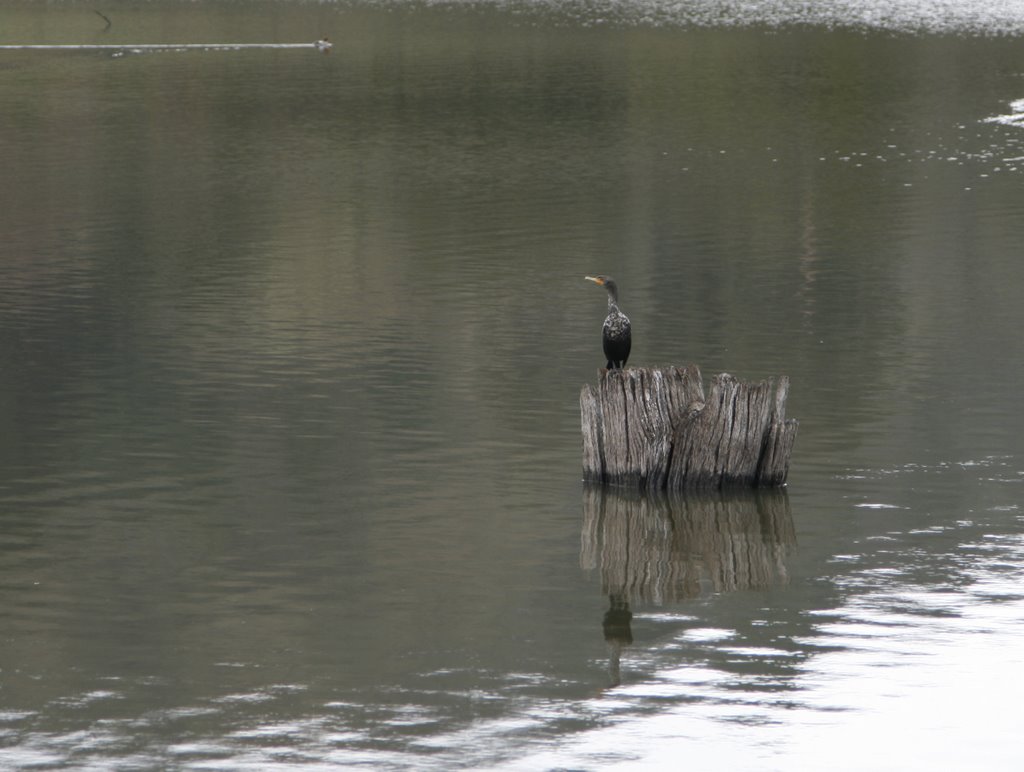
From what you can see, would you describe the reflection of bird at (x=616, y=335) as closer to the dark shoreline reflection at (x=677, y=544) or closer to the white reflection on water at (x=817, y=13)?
the dark shoreline reflection at (x=677, y=544)

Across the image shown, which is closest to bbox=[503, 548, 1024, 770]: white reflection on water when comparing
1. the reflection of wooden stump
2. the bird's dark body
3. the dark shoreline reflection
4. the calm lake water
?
the calm lake water

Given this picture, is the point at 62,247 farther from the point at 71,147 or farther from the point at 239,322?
the point at 71,147

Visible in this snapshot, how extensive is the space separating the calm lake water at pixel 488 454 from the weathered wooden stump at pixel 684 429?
341 millimetres

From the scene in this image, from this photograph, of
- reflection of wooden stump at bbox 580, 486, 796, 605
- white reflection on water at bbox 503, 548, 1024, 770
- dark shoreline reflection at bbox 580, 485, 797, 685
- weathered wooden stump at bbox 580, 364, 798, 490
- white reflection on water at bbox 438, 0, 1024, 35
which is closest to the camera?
white reflection on water at bbox 503, 548, 1024, 770

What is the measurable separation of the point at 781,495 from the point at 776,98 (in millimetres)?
46227

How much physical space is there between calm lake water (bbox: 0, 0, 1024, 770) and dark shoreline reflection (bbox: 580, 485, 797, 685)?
0.17 feet

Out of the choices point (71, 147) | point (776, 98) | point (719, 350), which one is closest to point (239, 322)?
point (719, 350)

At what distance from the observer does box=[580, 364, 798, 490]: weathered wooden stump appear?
1647 centimetres

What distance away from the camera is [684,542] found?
50.1 ft

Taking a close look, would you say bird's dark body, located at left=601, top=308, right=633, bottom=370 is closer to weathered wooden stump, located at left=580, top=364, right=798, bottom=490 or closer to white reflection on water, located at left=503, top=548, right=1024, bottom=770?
weathered wooden stump, located at left=580, top=364, right=798, bottom=490

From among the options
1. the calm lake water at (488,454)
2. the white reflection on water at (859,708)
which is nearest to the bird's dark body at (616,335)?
the calm lake water at (488,454)

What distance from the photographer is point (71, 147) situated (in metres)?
49.3

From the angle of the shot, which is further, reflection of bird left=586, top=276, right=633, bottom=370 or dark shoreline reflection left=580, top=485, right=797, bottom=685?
reflection of bird left=586, top=276, right=633, bottom=370

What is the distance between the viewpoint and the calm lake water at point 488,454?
1127cm
